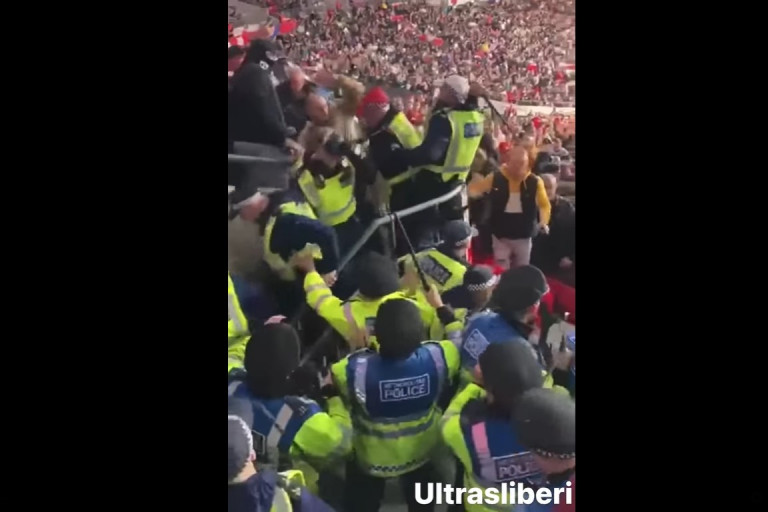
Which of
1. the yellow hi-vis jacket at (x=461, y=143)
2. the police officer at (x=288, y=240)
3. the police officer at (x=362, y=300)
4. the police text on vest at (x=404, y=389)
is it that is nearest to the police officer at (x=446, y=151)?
the yellow hi-vis jacket at (x=461, y=143)

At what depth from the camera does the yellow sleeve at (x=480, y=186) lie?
1844mm

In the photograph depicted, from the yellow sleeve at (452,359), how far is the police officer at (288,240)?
33 cm

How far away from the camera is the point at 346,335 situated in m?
1.88

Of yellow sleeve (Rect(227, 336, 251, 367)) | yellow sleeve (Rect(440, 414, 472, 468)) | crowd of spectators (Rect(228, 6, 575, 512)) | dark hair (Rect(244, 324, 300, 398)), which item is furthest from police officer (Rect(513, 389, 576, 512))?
yellow sleeve (Rect(227, 336, 251, 367))

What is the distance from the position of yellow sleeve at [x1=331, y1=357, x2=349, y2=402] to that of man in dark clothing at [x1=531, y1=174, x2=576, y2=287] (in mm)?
525

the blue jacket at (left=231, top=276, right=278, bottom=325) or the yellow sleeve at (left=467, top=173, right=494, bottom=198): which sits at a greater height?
the yellow sleeve at (left=467, top=173, right=494, bottom=198)

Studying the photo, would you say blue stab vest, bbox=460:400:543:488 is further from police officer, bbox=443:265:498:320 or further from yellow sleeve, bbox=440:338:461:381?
police officer, bbox=443:265:498:320

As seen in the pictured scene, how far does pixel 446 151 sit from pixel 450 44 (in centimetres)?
26

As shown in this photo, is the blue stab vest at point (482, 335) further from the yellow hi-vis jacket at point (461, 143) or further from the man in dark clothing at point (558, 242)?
the yellow hi-vis jacket at point (461, 143)

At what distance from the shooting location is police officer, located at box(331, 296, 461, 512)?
1.86 meters
